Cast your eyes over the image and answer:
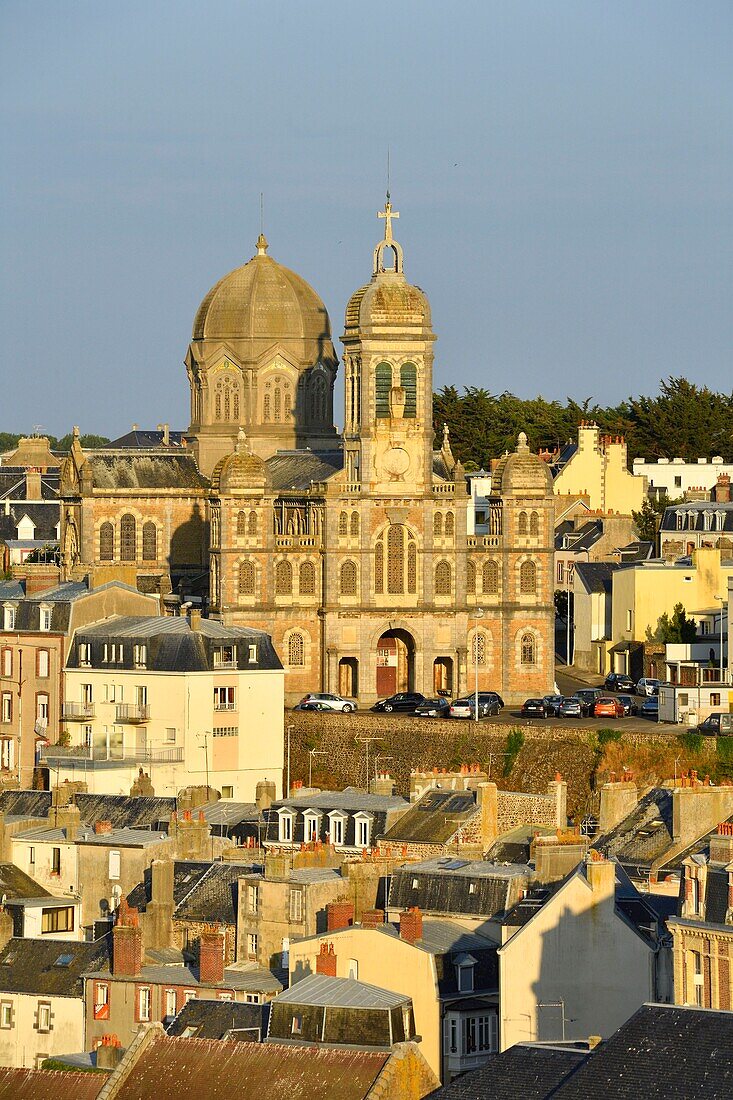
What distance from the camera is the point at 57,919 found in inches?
3150

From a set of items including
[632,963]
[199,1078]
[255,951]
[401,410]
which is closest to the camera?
[199,1078]

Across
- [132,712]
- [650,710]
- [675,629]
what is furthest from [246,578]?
[675,629]

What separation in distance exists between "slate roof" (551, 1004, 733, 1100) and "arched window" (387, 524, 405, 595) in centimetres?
6021

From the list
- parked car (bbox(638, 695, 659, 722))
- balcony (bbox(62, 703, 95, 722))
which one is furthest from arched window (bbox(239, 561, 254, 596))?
parked car (bbox(638, 695, 659, 722))

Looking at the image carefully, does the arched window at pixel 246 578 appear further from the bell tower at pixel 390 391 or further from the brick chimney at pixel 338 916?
the brick chimney at pixel 338 916

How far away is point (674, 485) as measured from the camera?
5866 inches

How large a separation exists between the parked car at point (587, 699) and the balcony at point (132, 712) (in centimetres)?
1334

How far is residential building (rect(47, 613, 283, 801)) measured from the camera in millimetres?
99188

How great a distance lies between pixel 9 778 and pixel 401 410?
18.4 meters

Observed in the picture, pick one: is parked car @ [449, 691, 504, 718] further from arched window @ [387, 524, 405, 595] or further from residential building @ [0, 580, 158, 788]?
residential building @ [0, 580, 158, 788]

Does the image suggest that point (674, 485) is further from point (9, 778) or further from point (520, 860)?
point (520, 860)

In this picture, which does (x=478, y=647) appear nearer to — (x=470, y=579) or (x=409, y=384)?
(x=470, y=579)

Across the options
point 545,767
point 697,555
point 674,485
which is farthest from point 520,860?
point 674,485

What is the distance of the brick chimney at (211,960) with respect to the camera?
6944 cm
